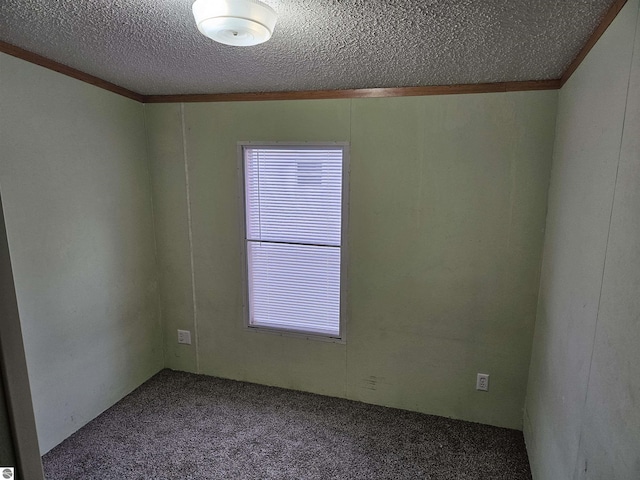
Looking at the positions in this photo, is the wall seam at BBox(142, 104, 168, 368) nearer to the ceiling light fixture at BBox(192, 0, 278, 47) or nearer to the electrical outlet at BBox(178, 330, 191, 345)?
the electrical outlet at BBox(178, 330, 191, 345)

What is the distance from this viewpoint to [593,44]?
1.46 metres

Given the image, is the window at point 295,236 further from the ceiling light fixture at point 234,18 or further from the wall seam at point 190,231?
the ceiling light fixture at point 234,18

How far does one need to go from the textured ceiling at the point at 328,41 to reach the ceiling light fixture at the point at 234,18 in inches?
2.7

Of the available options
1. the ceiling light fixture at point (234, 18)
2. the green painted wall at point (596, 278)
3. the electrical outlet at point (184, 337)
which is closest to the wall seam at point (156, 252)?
the electrical outlet at point (184, 337)

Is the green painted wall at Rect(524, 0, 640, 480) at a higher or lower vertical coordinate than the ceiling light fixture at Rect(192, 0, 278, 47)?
lower

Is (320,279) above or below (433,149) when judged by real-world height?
below

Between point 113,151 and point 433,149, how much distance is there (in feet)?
6.94

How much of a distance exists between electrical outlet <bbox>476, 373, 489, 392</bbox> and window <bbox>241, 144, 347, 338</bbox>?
3.15 ft

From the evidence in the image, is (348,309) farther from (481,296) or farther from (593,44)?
(593,44)

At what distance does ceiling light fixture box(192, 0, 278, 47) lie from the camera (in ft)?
3.92

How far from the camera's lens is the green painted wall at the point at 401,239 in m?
2.23

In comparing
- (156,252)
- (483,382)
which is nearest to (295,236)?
(156,252)

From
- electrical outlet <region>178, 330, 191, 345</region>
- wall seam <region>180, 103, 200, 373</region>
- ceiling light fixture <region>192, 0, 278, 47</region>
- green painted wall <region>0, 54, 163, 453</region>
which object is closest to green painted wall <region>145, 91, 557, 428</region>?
wall seam <region>180, 103, 200, 373</region>

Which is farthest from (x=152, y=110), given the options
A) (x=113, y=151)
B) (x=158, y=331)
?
(x=158, y=331)
